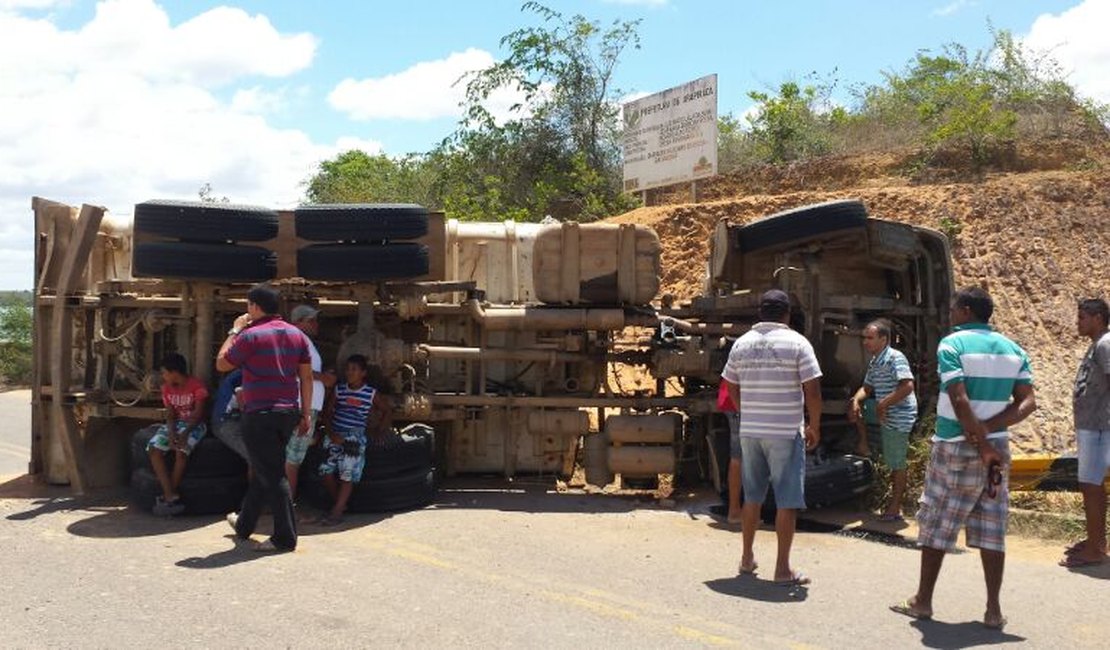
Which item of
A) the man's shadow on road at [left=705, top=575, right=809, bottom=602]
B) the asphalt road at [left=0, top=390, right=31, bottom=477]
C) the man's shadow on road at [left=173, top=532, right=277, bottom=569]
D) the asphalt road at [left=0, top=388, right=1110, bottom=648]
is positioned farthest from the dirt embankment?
the asphalt road at [left=0, top=390, right=31, bottom=477]

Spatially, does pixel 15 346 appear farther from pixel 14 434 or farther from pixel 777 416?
pixel 777 416

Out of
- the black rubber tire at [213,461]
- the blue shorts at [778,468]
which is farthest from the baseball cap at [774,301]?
the black rubber tire at [213,461]

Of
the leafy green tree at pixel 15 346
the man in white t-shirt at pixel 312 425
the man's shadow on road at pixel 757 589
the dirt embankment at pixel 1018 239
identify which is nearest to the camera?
the man's shadow on road at pixel 757 589

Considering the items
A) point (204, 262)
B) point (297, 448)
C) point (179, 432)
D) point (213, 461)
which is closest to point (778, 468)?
point (297, 448)

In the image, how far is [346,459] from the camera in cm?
827

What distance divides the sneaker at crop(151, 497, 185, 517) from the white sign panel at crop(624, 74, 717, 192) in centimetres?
1126

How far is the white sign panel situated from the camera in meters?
17.3

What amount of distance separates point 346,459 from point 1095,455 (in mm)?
5452

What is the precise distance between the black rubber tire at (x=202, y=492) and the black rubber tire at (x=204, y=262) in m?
1.63

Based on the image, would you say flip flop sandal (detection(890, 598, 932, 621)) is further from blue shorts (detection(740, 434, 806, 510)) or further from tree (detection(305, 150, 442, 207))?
tree (detection(305, 150, 442, 207))

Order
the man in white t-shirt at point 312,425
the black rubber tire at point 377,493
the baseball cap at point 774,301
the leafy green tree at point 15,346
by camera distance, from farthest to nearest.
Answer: the leafy green tree at point 15,346, the black rubber tire at point 377,493, the man in white t-shirt at point 312,425, the baseball cap at point 774,301

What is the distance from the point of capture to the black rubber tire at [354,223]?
29.1ft

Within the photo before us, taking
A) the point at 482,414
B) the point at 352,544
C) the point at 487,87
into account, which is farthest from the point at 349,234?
the point at 487,87

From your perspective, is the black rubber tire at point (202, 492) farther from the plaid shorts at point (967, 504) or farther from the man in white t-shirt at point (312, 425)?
the plaid shorts at point (967, 504)
